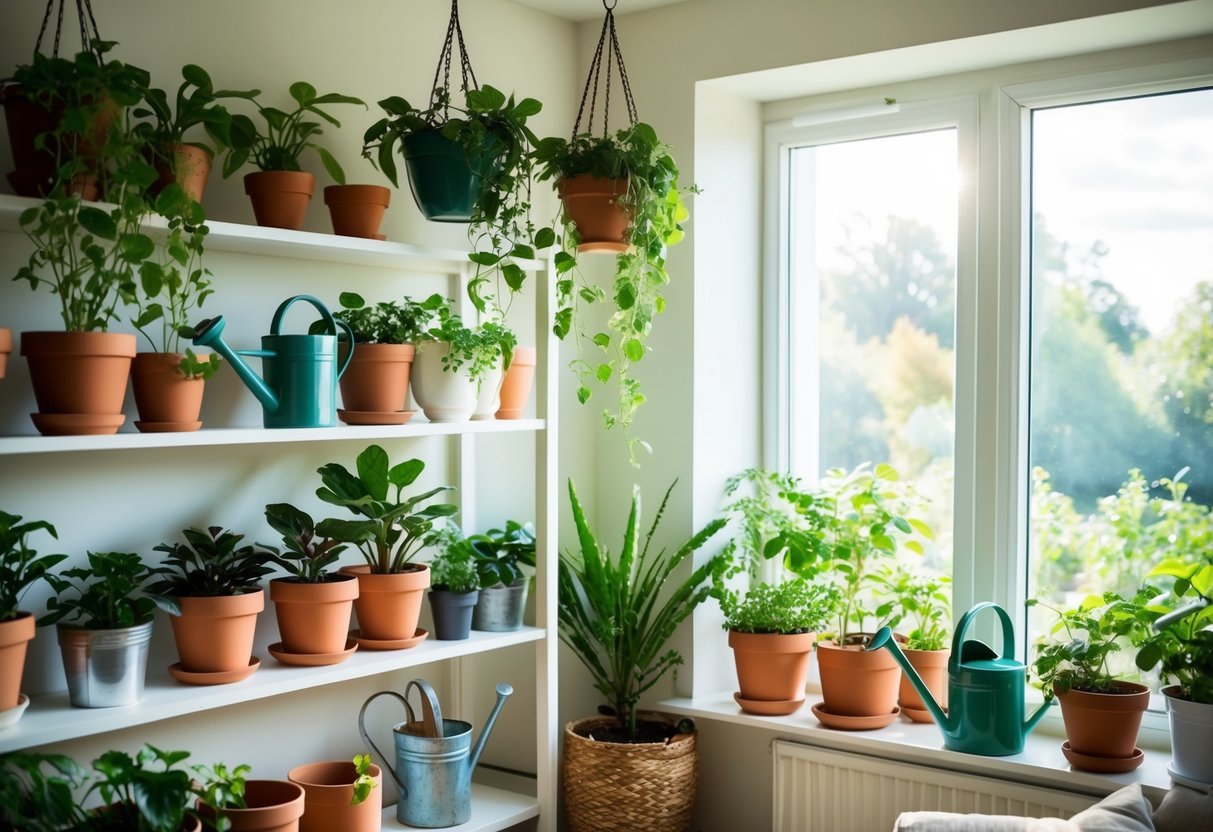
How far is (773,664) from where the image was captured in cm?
295

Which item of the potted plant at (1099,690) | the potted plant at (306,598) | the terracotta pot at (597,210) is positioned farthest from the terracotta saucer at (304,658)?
the potted plant at (1099,690)

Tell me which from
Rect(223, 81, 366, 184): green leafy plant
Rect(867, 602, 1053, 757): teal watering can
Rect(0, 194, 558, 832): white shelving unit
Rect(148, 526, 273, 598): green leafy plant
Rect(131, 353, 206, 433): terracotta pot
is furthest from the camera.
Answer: Rect(867, 602, 1053, 757): teal watering can

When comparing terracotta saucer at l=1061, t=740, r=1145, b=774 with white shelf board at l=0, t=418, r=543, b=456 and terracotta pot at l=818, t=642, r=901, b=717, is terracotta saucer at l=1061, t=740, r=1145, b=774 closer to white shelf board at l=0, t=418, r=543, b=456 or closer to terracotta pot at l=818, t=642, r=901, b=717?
terracotta pot at l=818, t=642, r=901, b=717

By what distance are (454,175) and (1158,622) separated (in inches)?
67.1

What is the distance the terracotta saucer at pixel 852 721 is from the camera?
112 inches

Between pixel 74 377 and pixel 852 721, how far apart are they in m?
1.90

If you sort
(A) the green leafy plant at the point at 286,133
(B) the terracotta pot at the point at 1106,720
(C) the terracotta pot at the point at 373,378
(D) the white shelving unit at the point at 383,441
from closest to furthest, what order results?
1. (D) the white shelving unit at the point at 383,441
2. (A) the green leafy plant at the point at 286,133
3. (C) the terracotta pot at the point at 373,378
4. (B) the terracotta pot at the point at 1106,720

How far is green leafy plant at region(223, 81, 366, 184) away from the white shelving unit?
17 centimetres

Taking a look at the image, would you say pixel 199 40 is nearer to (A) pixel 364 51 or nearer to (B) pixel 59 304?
(A) pixel 364 51

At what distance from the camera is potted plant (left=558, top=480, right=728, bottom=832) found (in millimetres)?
2807

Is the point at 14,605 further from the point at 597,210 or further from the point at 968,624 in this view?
the point at 968,624

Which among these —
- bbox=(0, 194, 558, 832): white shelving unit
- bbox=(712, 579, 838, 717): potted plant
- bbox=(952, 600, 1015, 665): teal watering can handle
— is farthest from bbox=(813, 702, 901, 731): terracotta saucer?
bbox=(0, 194, 558, 832): white shelving unit

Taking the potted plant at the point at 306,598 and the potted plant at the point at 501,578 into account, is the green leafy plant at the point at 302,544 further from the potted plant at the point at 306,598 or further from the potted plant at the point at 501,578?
the potted plant at the point at 501,578

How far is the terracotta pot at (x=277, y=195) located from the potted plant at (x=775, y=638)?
55.4 inches
